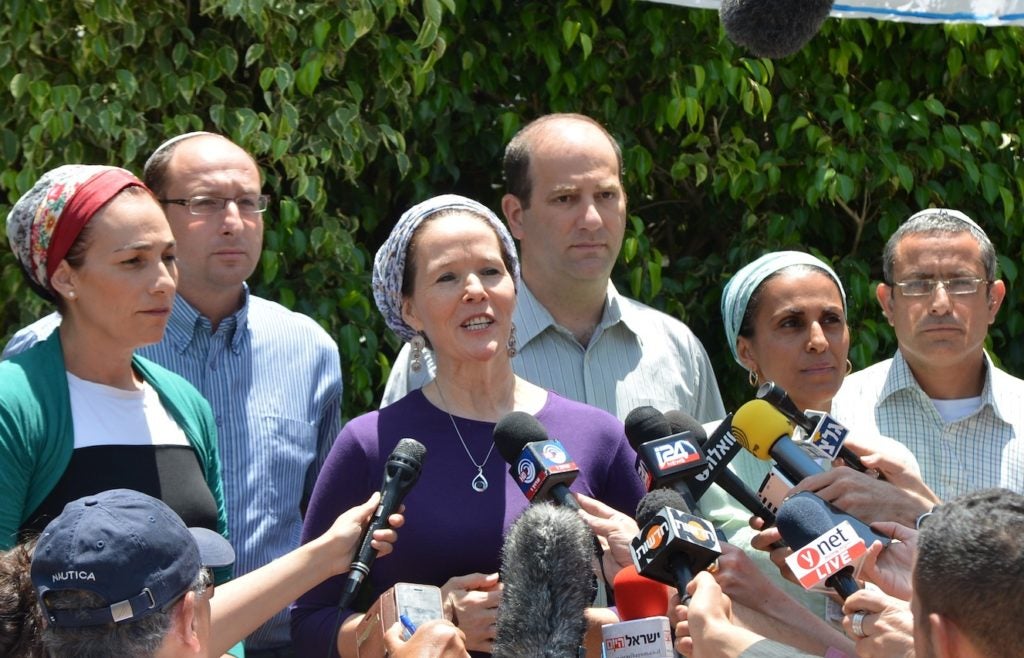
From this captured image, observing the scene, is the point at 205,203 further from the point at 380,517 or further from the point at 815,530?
the point at 815,530

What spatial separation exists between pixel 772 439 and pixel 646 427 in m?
0.30

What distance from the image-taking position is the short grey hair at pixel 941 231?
4.67 metres

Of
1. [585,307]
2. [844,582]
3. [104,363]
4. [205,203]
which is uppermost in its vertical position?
[205,203]

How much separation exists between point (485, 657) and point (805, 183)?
3.62 meters

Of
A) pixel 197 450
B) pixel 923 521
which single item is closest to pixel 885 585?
pixel 923 521

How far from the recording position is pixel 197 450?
3.67 metres

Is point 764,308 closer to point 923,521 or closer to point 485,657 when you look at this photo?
point 485,657

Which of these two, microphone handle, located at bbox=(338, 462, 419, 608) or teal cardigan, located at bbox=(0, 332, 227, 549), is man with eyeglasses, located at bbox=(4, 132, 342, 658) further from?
Result: microphone handle, located at bbox=(338, 462, 419, 608)

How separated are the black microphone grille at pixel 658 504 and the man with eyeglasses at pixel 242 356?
1.65m

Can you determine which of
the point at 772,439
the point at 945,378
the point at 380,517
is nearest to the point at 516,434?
the point at 380,517

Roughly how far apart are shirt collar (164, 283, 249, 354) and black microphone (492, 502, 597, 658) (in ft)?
6.28

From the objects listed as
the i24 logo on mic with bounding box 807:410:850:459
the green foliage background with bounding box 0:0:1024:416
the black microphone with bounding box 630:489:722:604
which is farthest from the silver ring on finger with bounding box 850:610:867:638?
the green foliage background with bounding box 0:0:1024:416

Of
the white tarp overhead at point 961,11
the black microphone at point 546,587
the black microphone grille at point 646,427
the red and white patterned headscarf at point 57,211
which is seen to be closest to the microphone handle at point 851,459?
the black microphone grille at point 646,427

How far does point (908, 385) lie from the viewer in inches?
184
